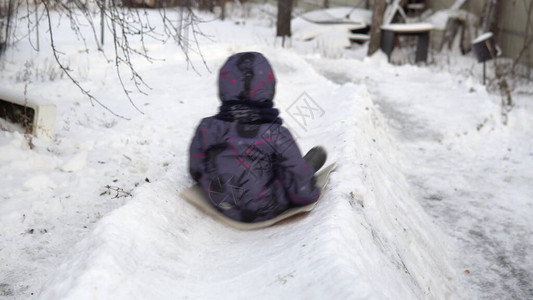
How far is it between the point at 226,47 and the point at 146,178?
6.37 metres

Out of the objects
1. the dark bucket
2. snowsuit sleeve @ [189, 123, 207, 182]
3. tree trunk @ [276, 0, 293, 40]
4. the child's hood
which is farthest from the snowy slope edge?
tree trunk @ [276, 0, 293, 40]

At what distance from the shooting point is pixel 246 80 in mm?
3344

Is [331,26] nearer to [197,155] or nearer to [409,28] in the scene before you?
[409,28]

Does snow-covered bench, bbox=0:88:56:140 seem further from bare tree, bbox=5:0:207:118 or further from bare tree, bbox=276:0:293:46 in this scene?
bare tree, bbox=276:0:293:46

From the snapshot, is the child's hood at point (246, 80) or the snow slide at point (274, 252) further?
the child's hood at point (246, 80)

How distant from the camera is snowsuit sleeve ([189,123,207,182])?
3.53 metres

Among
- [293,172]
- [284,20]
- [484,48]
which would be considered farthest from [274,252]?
[284,20]

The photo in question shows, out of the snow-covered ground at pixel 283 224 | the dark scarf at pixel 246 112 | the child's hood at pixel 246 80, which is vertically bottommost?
the snow-covered ground at pixel 283 224

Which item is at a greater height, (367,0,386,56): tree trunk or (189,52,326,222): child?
(367,0,386,56): tree trunk

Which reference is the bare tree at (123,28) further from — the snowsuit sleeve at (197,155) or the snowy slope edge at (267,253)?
the snowy slope edge at (267,253)

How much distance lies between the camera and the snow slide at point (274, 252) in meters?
2.48

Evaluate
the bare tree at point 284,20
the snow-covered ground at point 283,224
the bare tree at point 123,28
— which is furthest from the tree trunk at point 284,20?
the snow-covered ground at point 283,224

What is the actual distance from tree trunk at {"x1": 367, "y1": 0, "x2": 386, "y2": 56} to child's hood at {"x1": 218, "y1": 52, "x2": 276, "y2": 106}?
1066cm

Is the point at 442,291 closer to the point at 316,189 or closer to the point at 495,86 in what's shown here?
the point at 316,189
